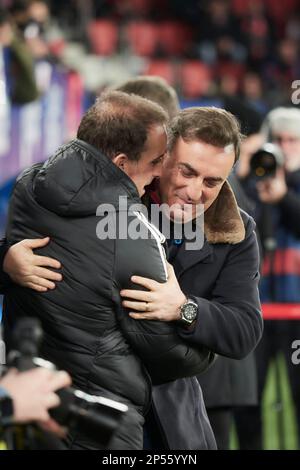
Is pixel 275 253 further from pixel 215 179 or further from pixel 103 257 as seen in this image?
pixel 103 257

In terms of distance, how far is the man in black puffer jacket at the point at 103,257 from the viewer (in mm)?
2588

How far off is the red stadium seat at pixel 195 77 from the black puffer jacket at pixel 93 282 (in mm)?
9218

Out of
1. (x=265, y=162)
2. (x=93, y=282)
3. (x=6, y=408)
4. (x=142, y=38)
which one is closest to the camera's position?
(x=6, y=408)

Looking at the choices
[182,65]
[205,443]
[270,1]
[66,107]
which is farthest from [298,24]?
[205,443]

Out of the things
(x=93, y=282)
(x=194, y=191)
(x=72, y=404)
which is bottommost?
(x=72, y=404)

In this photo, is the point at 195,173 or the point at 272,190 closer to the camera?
the point at 195,173

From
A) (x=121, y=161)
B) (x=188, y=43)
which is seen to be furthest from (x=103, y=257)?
(x=188, y=43)

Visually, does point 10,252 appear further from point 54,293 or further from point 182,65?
point 182,65

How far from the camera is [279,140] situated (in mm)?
5688

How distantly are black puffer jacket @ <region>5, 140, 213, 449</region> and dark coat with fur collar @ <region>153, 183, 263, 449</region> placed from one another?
181 millimetres

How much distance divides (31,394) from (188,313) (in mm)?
612

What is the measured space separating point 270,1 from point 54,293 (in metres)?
13.4

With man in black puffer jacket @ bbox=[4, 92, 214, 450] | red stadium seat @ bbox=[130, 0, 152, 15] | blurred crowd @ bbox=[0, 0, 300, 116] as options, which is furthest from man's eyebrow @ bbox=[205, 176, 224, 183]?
red stadium seat @ bbox=[130, 0, 152, 15]

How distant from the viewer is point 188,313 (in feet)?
8.91
